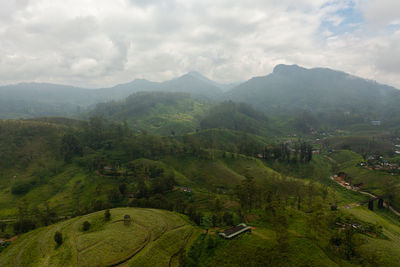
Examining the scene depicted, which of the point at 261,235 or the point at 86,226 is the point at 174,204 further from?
the point at 261,235

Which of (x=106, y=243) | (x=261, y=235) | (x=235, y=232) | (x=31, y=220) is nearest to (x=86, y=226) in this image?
(x=106, y=243)

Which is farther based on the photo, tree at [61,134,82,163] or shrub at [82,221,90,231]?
tree at [61,134,82,163]

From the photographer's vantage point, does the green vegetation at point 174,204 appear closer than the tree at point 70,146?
Yes

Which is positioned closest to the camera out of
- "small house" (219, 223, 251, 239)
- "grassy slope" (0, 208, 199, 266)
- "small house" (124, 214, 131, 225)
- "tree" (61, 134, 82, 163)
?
"grassy slope" (0, 208, 199, 266)

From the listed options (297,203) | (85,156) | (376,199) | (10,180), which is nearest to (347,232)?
(297,203)

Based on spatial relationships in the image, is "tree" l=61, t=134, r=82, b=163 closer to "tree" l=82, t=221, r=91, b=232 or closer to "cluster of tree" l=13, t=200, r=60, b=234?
"cluster of tree" l=13, t=200, r=60, b=234

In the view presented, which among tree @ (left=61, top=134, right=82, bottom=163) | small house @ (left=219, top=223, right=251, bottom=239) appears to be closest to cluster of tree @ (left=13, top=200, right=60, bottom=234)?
small house @ (left=219, top=223, right=251, bottom=239)

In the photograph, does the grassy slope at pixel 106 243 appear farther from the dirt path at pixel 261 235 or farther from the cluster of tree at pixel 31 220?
the dirt path at pixel 261 235

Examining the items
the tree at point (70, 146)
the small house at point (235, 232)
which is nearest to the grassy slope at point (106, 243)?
the small house at point (235, 232)
